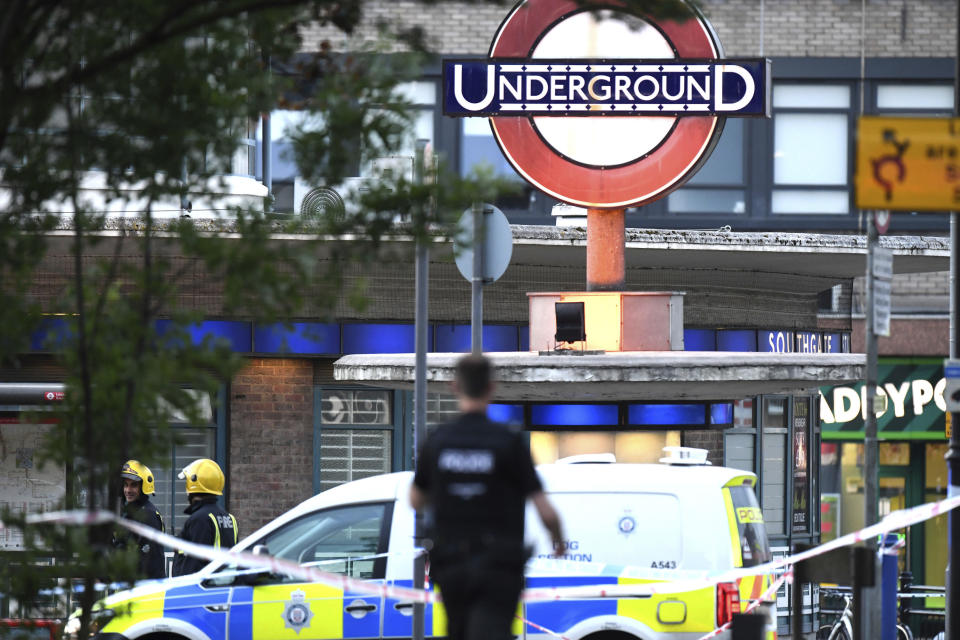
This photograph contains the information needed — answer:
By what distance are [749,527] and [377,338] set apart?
26.7ft

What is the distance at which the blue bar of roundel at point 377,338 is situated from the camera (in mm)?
18688

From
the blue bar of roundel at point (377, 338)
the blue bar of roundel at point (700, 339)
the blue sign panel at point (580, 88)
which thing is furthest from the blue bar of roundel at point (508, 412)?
the blue bar of roundel at point (700, 339)

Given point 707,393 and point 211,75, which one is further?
point 707,393

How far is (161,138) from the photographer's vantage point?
22.3ft

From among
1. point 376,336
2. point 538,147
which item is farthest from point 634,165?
point 376,336

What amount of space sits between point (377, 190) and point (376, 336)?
12007 mm

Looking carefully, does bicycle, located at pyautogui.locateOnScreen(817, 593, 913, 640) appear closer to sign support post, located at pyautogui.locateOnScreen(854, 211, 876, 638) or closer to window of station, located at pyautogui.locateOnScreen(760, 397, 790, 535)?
sign support post, located at pyautogui.locateOnScreen(854, 211, 876, 638)

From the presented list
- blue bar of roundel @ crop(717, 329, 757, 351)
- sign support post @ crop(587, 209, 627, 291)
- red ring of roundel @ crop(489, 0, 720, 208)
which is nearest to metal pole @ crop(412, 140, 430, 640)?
red ring of roundel @ crop(489, 0, 720, 208)

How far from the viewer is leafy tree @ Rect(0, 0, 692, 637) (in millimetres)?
6637

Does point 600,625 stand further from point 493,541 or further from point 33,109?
point 33,109

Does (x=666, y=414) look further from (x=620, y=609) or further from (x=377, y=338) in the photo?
(x=377, y=338)

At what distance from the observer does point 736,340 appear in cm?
1981

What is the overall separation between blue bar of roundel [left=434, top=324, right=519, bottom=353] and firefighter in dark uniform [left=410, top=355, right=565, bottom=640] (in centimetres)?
1223

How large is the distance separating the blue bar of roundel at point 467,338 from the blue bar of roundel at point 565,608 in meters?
8.27
